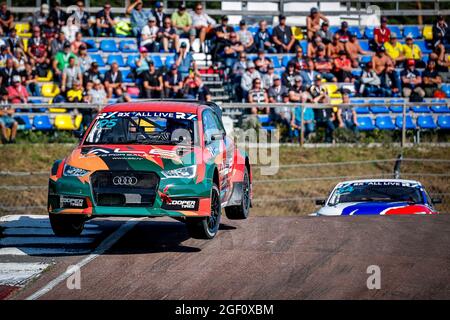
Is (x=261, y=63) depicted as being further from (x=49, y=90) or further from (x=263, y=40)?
(x=49, y=90)

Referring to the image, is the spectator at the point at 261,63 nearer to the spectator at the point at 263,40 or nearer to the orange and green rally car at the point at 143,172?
the spectator at the point at 263,40

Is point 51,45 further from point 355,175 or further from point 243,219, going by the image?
point 243,219

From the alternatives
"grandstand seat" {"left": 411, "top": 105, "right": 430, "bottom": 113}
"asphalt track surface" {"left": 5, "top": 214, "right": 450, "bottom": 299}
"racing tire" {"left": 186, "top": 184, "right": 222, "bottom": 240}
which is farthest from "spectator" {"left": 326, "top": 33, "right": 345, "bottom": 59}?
"racing tire" {"left": 186, "top": 184, "right": 222, "bottom": 240}

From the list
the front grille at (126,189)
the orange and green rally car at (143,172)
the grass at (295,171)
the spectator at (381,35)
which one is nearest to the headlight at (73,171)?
the orange and green rally car at (143,172)

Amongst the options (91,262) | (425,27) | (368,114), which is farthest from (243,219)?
(425,27)

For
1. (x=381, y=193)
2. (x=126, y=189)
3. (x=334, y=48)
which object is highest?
(x=334, y=48)

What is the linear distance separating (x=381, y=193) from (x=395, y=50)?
11.0 meters

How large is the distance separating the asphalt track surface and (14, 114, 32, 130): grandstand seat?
8.49 m

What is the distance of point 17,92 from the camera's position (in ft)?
70.8

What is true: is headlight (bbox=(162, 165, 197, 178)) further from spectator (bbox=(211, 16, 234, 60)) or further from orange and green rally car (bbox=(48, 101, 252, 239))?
spectator (bbox=(211, 16, 234, 60))

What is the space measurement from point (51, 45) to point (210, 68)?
4277mm

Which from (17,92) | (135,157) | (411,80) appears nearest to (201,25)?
(17,92)

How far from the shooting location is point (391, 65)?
23.9m

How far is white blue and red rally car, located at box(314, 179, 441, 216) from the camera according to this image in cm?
1412
